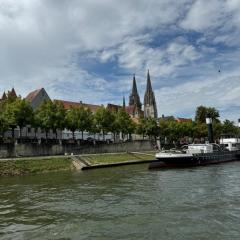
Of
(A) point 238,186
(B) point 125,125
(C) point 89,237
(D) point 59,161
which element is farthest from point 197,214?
(B) point 125,125

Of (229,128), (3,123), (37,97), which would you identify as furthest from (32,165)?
(229,128)

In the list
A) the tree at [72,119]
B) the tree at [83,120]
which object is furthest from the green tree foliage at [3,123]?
the tree at [83,120]

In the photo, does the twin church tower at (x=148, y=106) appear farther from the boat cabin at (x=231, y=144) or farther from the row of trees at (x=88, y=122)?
the boat cabin at (x=231, y=144)

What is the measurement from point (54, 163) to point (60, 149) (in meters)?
14.0

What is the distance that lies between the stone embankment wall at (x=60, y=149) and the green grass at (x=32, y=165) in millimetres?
7401

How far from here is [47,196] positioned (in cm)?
3338

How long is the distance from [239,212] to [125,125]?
79.2 m

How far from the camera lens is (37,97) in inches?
4373

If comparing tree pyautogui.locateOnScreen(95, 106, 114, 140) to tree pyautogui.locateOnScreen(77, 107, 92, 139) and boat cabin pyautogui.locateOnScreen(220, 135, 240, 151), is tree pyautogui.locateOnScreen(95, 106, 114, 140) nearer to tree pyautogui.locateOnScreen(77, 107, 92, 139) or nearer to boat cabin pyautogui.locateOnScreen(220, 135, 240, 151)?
tree pyautogui.locateOnScreen(77, 107, 92, 139)

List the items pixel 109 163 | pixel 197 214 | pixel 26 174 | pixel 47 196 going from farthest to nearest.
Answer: pixel 109 163 → pixel 26 174 → pixel 47 196 → pixel 197 214

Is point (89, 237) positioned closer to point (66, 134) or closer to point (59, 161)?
point (59, 161)

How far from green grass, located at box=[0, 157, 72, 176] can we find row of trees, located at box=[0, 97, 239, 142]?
1503 centimetres

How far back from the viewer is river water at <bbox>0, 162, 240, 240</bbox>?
20.8 meters

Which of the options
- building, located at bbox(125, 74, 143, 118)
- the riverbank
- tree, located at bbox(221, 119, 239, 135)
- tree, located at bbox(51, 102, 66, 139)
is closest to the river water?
the riverbank
